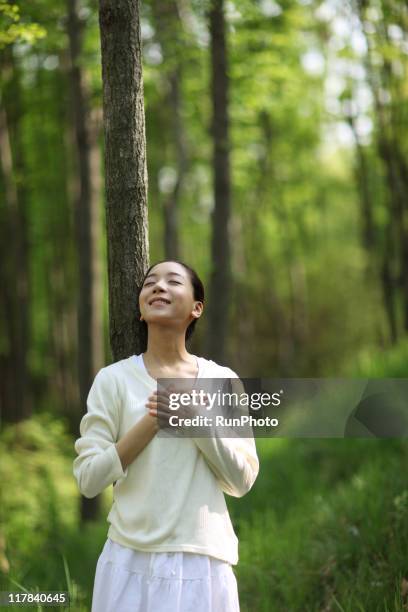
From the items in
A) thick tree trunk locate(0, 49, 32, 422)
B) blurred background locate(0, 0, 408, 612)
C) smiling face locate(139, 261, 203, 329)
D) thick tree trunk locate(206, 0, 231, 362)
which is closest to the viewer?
smiling face locate(139, 261, 203, 329)

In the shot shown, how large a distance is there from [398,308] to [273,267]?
6.84 m

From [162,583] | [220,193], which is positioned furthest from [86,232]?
[162,583]

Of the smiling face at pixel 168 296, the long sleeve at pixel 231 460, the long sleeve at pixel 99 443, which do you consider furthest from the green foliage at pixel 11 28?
the long sleeve at pixel 231 460

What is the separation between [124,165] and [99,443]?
1.34m

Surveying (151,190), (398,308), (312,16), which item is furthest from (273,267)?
(312,16)

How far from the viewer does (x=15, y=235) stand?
512 inches

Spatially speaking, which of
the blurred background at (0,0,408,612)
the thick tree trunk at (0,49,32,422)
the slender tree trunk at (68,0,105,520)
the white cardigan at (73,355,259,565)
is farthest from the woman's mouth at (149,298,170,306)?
the thick tree trunk at (0,49,32,422)

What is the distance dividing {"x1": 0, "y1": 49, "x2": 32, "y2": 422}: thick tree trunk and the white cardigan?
10.1 metres

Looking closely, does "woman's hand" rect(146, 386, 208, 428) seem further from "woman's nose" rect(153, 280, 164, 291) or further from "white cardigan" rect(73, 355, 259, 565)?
"woman's nose" rect(153, 280, 164, 291)

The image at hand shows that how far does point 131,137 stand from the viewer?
3.28 m

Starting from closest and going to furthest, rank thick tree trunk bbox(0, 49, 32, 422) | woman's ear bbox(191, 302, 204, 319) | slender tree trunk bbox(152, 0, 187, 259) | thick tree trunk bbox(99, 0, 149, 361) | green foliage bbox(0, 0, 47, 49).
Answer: woman's ear bbox(191, 302, 204, 319)
thick tree trunk bbox(99, 0, 149, 361)
green foliage bbox(0, 0, 47, 49)
slender tree trunk bbox(152, 0, 187, 259)
thick tree trunk bbox(0, 49, 32, 422)

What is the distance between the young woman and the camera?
8.45 ft

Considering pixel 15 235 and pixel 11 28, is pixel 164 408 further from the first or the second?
pixel 15 235

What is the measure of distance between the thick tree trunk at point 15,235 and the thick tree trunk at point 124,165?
9.21 m
